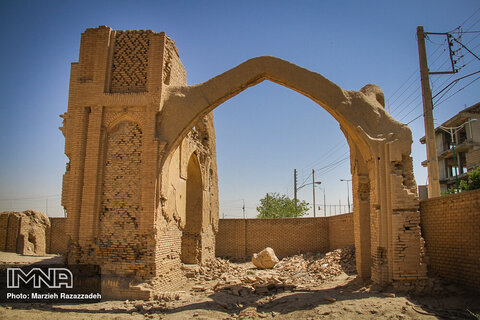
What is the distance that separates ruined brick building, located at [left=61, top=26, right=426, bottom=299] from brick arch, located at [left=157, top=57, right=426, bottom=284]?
0.03 m

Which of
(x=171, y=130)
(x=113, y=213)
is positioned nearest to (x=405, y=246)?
(x=171, y=130)

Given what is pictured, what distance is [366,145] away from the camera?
909 centimetres

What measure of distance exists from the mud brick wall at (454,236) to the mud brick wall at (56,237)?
1841 cm

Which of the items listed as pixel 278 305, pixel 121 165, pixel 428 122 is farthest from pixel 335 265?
pixel 121 165

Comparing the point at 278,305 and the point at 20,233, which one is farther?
the point at 20,233

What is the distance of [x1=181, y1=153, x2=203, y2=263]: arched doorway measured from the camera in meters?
13.5

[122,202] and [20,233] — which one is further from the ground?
[122,202]

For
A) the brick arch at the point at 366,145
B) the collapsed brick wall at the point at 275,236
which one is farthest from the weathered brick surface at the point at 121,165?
the collapsed brick wall at the point at 275,236

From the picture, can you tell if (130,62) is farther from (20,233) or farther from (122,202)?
(20,233)

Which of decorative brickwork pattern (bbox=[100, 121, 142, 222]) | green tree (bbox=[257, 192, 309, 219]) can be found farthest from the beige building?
decorative brickwork pattern (bbox=[100, 121, 142, 222])

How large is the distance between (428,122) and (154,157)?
8958 millimetres

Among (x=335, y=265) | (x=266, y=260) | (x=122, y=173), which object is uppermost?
(x=122, y=173)

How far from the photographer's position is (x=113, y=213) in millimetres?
8984

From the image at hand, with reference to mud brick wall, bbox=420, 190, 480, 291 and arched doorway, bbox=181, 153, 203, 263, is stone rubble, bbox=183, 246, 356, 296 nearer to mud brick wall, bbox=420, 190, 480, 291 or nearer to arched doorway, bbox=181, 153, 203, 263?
arched doorway, bbox=181, 153, 203, 263
